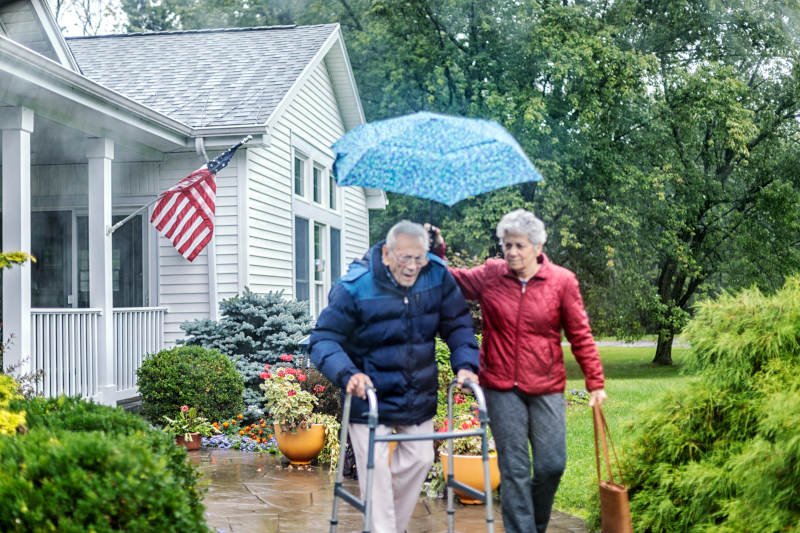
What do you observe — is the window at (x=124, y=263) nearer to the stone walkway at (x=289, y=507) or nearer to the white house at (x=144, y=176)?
the white house at (x=144, y=176)

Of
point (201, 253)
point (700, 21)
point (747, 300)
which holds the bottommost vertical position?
point (747, 300)

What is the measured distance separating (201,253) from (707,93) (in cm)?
1388

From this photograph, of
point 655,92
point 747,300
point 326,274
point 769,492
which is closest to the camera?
point 769,492

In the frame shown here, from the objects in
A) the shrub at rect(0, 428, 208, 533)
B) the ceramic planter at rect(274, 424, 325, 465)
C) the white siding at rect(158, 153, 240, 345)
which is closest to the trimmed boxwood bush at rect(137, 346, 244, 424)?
the ceramic planter at rect(274, 424, 325, 465)

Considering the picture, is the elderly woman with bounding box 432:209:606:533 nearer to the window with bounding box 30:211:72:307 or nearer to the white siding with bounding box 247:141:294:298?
the white siding with bounding box 247:141:294:298

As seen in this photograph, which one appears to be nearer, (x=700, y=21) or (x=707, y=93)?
(x=707, y=93)

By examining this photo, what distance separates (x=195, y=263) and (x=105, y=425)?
22.0ft

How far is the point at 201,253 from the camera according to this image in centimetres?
1016

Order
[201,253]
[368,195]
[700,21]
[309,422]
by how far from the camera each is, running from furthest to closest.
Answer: [700,21]
[368,195]
[201,253]
[309,422]

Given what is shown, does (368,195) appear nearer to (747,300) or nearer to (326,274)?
(326,274)

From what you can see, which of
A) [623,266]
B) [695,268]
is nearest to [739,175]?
[695,268]

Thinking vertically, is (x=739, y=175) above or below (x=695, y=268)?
above

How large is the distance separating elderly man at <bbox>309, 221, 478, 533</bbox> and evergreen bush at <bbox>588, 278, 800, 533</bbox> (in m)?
1.50

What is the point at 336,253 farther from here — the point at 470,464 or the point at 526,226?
the point at 526,226
